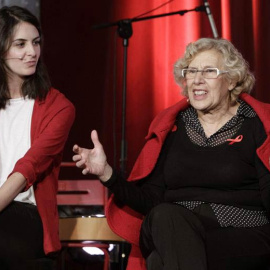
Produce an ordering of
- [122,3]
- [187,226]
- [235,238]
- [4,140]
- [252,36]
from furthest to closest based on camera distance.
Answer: [122,3]
[252,36]
[4,140]
[235,238]
[187,226]

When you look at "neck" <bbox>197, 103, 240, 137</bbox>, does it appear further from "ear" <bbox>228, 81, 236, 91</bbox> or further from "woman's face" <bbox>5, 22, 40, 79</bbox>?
"woman's face" <bbox>5, 22, 40, 79</bbox>

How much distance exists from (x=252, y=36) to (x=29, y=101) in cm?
179

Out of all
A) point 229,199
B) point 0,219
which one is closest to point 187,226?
point 229,199

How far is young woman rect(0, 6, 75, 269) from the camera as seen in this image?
2094mm

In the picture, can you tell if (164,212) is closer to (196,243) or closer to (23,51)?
(196,243)

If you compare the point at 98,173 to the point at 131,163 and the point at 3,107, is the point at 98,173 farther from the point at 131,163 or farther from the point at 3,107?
the point at 131,163

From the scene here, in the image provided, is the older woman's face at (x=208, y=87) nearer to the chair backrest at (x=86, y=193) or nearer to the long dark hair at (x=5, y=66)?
the long dark hair at (x=5, y=66)

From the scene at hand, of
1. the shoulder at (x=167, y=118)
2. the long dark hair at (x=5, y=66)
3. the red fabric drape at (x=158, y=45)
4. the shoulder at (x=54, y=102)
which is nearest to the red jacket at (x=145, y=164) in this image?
the shoulder at (x=167, y=118)

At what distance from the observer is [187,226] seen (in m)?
1.79

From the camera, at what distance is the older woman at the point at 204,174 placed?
1860mm

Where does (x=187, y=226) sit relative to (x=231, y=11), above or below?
below

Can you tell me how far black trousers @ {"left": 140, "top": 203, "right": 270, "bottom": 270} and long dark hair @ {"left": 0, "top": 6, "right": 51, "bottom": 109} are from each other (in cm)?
73

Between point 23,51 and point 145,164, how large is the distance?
0.63 meters

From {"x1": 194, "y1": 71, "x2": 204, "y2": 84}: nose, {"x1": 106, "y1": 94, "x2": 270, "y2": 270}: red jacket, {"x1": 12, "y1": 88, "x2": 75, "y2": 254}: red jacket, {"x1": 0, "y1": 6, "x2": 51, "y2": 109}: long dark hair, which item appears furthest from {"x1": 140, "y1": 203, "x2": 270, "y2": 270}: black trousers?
{"x1": 0, "y1": 6, "x2": 51, "y2": 109}: long dark hair
